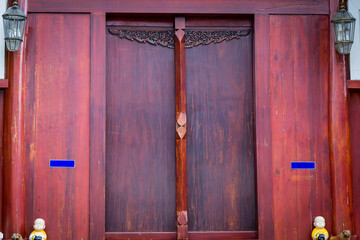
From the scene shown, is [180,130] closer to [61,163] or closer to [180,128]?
[180,128]

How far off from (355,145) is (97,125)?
2.80 m

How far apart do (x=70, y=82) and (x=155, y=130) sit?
3.48 feet

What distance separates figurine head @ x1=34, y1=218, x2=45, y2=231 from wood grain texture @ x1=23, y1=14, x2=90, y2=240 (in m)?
0.13

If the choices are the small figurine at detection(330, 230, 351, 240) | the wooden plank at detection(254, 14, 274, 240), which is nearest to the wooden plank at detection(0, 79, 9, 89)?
the wooden plank at detection(254, 14, 274, 240)

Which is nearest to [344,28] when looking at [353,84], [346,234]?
[353,84]

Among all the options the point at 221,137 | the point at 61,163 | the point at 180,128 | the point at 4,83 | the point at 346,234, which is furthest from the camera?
the point at 221,137

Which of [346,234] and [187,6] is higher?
[187,6]

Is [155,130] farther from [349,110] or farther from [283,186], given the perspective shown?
[349,110]

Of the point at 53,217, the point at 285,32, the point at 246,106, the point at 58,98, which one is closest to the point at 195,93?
the point at 246,106

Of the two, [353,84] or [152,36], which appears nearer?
[353,84]

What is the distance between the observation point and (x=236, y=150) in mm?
4535

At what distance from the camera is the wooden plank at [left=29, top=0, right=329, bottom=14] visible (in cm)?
439

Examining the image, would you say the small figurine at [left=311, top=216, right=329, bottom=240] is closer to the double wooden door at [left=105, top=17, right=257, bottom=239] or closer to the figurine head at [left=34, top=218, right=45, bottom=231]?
the double wooden door at [left=105, top=17, right=257, bottom=239]

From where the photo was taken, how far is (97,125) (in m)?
4.32
